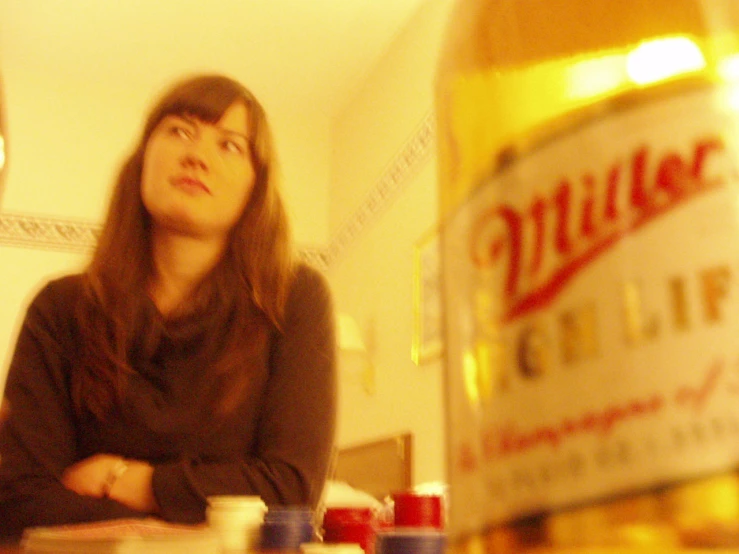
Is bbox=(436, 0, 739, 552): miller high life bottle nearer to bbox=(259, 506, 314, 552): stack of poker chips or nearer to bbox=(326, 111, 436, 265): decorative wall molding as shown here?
bbox=(259, 506, 314, 552): stack of poker chips

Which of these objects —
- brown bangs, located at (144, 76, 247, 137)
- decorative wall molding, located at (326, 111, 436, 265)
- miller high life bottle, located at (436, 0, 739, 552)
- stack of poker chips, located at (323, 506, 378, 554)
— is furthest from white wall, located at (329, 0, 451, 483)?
miller high life bottle, located at (436, 0, 739, 552)

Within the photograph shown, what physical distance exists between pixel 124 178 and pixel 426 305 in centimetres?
115

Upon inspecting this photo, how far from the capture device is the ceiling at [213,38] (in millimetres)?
2436

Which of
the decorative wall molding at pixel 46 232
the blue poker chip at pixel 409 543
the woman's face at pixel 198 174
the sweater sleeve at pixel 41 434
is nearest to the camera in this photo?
Answer: the blue poker chip at pixel 409 543

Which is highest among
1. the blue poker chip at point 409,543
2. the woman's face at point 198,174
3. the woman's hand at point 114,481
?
the woman's face at point 198,174

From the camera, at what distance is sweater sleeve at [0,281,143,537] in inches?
26.3

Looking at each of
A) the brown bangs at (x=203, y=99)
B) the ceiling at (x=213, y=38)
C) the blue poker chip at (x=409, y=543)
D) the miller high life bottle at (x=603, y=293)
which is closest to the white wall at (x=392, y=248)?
the ceiling at (x=213, y=38)

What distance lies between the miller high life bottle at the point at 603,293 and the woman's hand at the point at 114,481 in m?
0.56

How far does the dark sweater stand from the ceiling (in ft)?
6.18

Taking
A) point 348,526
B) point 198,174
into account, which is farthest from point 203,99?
point 348,526

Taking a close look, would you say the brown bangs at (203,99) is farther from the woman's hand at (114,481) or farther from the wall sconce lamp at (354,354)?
the wall sconce lamp at (354,354)

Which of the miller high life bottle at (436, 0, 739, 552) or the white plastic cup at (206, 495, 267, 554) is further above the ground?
the miller high life bottle at (436, 0, 739, 552)

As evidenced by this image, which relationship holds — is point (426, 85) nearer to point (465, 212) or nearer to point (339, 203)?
point (339, 203)

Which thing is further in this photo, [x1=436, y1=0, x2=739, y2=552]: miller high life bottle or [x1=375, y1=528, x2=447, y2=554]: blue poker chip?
[x1=375, y1=528, x2=447, y2=554]: blue poker chip
